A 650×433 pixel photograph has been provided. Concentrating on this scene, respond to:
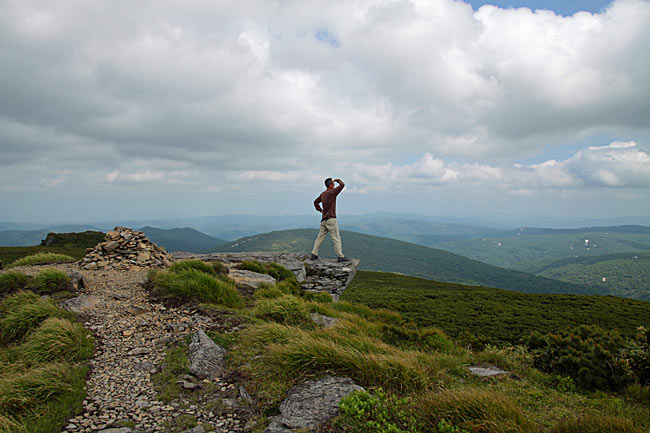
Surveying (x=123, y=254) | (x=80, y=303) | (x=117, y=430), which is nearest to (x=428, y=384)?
(x=117, y=430)

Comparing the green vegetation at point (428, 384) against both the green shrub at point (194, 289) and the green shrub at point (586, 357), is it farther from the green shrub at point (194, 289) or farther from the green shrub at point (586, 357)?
the green shrub at point (194, 289)

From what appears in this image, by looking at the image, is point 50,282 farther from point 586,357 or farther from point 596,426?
point 586,357

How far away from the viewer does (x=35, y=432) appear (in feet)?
14.0

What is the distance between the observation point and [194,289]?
33.3 feet

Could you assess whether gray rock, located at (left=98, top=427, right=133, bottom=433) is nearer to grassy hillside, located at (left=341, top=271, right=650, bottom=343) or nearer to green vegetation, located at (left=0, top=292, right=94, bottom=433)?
green vegetation, located at (left=0, top=292, right=94, bottom=433)

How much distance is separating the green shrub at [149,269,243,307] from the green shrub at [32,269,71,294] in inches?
106

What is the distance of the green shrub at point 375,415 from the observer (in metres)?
4.26

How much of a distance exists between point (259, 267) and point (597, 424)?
47.9 ft

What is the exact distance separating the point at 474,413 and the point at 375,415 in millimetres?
1446

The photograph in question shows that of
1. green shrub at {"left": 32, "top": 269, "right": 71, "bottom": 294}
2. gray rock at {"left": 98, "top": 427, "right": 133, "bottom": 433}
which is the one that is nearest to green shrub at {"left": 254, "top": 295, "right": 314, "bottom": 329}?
gray rock at {"left": 98, "top": 427, "right": 133, "bottom": 433}

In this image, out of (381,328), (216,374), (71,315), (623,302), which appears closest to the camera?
(216,374)

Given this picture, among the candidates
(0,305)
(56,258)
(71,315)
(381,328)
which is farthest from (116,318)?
(56,258)

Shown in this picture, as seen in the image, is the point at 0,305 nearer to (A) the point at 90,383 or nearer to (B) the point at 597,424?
(A) the point at 90,383

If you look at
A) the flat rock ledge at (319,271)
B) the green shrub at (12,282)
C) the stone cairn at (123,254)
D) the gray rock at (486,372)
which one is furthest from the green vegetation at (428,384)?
the stone cairn at (123,254)
